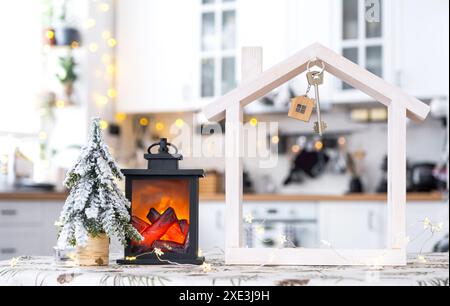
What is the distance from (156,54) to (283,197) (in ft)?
→ 4.70

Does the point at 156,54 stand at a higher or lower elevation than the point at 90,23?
lower

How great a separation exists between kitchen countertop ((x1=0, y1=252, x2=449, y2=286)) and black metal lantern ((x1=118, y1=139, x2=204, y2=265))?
7 cm

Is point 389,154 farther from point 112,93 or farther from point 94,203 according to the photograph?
point 112,93

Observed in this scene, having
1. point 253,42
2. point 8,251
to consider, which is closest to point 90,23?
point 253,42

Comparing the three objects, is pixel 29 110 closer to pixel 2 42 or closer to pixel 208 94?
pixel 2 42

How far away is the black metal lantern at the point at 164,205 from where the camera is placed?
58.1 inches

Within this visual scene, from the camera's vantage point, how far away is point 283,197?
15.3ft

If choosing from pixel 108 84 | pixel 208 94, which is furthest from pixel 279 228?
pixel 108 84

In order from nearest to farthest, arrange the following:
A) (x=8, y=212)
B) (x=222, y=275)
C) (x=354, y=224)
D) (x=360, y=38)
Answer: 1. (x=222, y=275)
2. (x=8, y=212)
3. (x=354, y=224)
4. (x=360, y=38)

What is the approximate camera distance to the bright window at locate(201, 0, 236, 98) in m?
5.05

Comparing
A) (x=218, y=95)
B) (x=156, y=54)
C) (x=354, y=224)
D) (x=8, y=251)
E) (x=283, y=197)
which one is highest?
(x=156, y=54)

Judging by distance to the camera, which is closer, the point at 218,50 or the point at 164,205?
the point at 164,205
